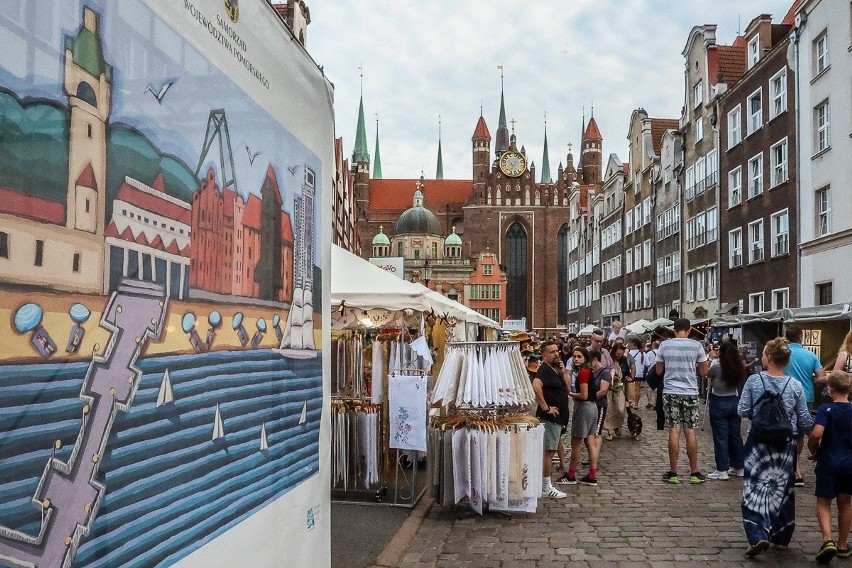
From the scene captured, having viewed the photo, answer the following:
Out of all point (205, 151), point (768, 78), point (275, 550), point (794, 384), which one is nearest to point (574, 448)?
point (794, 384)

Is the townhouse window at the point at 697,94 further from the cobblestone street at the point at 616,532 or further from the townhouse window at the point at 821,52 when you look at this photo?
the cobblestone street at the point at 616,532

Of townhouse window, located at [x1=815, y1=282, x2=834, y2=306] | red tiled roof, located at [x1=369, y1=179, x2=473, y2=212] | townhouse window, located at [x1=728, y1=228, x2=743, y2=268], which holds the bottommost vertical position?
townhouse window, located at [x1=815, y1=282, x2=834, y2=306]

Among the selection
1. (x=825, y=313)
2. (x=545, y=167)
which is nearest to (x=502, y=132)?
(x=545, y=167)

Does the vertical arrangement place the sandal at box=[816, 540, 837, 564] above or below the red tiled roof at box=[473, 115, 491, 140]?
below

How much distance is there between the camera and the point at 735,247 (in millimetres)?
29531

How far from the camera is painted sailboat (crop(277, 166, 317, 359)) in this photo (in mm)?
2921

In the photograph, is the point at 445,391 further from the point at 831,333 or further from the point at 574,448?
the point at 831,333

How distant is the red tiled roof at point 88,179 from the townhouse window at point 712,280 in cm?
3187

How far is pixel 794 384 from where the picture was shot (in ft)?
20.6

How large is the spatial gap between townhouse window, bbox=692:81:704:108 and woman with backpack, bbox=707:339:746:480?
1066 inches

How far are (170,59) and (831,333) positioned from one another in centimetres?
1459

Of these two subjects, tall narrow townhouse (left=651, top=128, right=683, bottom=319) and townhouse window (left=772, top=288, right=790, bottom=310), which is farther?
tall narrow townhouse (left=651, top=128, right=683, bottom=319)

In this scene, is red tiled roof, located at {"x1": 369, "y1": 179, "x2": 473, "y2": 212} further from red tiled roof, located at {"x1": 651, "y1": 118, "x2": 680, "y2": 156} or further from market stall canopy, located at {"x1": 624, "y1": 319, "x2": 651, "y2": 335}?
market stall canopy, located at {"x1": 624, "y1": 319, "x2": 651, "y2": 335}

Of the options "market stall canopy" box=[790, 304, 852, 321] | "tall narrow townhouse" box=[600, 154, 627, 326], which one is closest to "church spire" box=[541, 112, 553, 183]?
"tall narrow townhouse" box=[600, 154, 627, 326]
